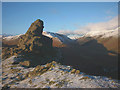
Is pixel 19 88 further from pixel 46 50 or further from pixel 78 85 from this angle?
pixel 46 50

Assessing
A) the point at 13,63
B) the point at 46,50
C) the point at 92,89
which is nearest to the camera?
the point at 92,89

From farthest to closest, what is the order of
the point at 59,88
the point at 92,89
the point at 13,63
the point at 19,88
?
the point at 13,63, the point at 19,88, the point at 59,88, the point at 92,89

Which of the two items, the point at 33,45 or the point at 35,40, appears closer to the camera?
the point at 33,45

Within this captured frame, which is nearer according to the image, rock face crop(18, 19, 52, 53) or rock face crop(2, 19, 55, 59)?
rock face crop(2, 19, 55, 59)

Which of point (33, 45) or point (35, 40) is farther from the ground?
point (35, 40)

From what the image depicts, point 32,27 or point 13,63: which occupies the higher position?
point 32,27

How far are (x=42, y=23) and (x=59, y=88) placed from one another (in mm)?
48202

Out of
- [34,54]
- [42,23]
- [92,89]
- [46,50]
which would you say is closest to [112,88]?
[92,89]

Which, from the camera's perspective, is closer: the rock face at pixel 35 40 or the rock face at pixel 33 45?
the rock face at pixel 33 45

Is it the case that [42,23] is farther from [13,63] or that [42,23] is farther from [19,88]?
[19,88]

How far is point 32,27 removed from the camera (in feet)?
179

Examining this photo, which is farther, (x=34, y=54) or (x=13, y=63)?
(x=34, y=54)

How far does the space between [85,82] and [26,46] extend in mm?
41531

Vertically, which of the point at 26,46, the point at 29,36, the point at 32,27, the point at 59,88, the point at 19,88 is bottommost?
the point at 19,88
